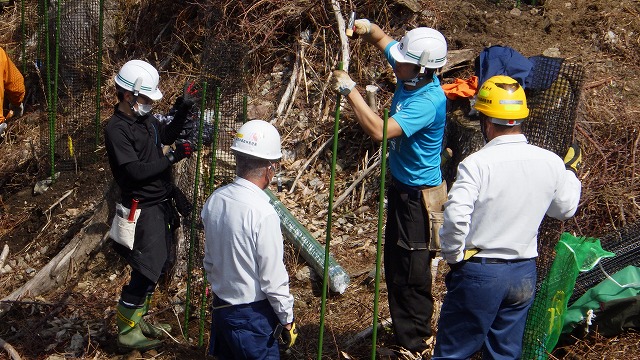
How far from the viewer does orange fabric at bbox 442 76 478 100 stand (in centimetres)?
686

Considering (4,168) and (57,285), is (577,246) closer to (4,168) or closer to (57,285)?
(57,285)

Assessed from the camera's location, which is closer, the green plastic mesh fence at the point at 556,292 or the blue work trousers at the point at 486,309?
the blue work trousers at the point at 486,309

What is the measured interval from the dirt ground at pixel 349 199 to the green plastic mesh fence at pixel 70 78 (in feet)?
0.74

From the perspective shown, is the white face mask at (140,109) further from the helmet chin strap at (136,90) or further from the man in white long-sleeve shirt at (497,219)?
the man in white long-sleeve shirt at (497,219)

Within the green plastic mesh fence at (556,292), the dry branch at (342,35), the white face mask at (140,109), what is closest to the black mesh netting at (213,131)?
the white face mask at (140,109)

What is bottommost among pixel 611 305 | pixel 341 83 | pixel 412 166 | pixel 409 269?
pixel 611 305

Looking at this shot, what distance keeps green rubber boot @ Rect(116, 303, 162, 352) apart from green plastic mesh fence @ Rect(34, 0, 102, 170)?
3099mm

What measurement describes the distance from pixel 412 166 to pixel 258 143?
1306mm

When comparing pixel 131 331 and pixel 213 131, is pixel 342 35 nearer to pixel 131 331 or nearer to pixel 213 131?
pixel 213 131

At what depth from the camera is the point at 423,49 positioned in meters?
4.73

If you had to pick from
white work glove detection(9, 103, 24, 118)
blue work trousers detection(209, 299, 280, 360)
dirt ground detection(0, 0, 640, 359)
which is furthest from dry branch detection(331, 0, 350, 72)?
blue work trousers detection(209, 299, 280, 360)

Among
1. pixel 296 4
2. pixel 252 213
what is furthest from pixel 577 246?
pixel 296 4

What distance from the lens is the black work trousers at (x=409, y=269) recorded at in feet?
16.2

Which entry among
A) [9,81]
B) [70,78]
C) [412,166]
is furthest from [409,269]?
[70,78]
